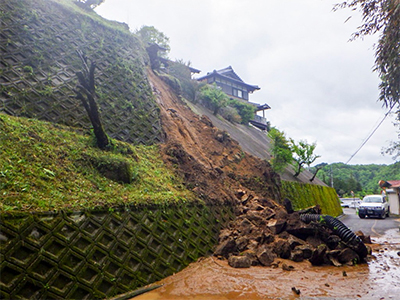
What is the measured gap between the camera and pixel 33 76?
423 inches

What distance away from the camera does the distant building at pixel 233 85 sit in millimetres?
39062

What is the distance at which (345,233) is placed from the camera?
9.39 metres

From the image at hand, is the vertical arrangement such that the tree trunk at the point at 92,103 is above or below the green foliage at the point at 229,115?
below

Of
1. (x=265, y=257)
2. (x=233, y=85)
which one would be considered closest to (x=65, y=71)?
(x=265, y=257)

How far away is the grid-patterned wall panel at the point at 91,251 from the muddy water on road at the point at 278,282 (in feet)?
1.65

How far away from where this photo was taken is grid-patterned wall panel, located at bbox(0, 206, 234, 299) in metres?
4.74

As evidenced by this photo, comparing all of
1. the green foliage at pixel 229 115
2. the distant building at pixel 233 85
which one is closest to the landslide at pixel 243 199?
the green foliage at pixel 229 115

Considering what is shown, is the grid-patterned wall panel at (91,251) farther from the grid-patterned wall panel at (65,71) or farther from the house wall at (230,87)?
the house wall at (230,87)

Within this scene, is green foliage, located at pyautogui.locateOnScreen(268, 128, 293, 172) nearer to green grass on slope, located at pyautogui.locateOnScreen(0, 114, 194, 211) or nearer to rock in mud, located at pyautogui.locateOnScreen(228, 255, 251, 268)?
green grass on slope, located at pyautogui.locateOnScreen(0, 114, 194, 211)

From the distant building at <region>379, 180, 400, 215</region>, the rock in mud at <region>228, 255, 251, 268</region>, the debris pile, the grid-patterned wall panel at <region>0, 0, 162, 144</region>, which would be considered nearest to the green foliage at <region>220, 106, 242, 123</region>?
the grid-patterned wall panel at <region>0, 0, 162, 144</region>

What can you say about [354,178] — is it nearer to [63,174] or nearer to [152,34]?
[152,34]

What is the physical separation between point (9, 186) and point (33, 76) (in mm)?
6650

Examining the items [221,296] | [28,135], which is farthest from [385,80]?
[28,135]

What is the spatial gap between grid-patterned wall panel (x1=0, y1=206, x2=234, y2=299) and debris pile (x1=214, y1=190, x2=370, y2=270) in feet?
4.21
